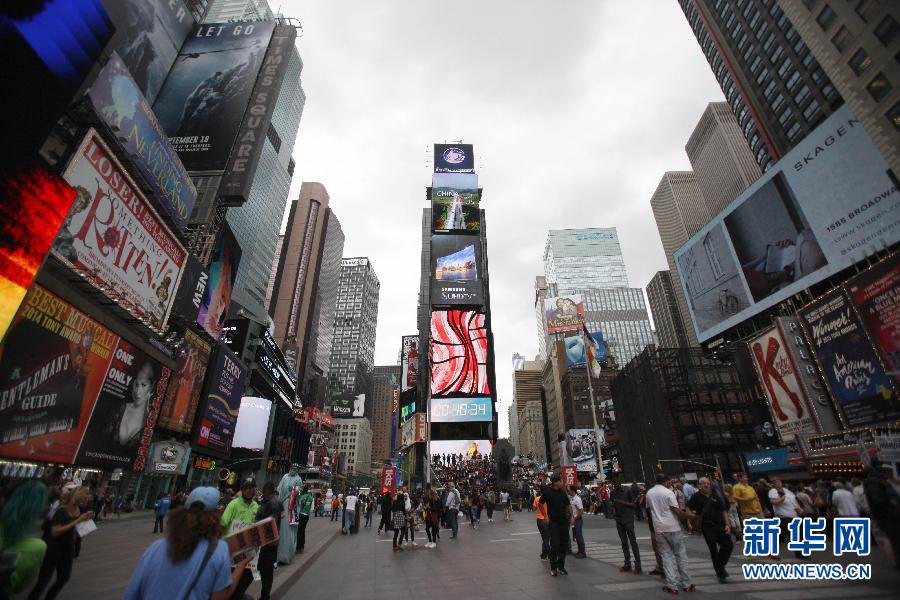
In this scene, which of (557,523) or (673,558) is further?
(557,523)

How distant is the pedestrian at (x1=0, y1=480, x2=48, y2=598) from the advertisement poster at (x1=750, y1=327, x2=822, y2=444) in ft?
111

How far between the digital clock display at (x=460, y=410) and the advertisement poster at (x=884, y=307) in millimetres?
29563

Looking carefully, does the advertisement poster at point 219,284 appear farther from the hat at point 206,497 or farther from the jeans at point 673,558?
the jeans at point 673,558

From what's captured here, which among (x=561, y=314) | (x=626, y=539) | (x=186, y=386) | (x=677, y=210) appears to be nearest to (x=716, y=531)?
(x=626, y=539)

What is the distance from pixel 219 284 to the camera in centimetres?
3444

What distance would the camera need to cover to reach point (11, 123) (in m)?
7.49

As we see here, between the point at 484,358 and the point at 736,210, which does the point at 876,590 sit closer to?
the point at 736,210

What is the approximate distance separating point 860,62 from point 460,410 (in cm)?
3918

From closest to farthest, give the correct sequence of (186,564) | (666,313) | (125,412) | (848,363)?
(186,564) → (125,412) → (848,363) → (666,313)

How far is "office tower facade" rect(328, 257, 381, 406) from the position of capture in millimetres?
177500

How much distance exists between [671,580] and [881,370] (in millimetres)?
22924

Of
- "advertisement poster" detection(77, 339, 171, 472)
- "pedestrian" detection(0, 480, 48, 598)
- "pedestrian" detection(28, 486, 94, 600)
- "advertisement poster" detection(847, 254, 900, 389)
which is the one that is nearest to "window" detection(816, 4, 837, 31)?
"advertisement poster" detection(847, 254, 900, 389)

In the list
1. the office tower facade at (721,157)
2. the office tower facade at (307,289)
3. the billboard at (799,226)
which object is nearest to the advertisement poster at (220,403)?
the billboard at (799,226)

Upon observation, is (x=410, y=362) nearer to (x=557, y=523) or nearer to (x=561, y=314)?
(x=561, y=314)
